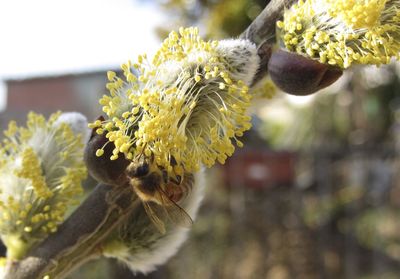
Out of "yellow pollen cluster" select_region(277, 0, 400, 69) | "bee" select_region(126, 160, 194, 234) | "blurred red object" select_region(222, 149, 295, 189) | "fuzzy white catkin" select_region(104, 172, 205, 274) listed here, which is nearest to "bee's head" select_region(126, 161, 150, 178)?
"bee" select_region(126, 160, 194, 234)

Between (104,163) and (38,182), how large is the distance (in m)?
0.21

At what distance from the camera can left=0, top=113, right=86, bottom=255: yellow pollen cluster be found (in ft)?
3.19

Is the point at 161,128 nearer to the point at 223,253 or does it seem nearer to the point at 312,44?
the point at 312,44

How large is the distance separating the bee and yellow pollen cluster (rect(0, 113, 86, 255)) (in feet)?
0.51

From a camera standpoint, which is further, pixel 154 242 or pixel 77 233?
pixel 154 242

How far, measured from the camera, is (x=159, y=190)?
88 cm

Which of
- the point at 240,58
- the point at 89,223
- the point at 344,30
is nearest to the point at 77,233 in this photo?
the point at 89,223

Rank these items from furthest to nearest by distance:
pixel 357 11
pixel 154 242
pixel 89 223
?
pixel 154 242
pixel 89 223
pixel 357 11

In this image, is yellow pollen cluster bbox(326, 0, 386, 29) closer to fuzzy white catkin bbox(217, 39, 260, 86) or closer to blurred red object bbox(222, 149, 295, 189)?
fuzzy white catkin bbox(217, 39, 260, 86)

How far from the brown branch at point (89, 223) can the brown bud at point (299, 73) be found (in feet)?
0.17

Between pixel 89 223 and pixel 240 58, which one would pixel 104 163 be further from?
pixel 240 58

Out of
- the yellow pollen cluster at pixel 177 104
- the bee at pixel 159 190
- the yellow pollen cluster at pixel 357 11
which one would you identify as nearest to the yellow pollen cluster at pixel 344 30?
the yellow pollen cluster at pixel 357 11

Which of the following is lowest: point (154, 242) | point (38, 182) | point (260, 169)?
point (260, 169)

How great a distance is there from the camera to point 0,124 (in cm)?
436
